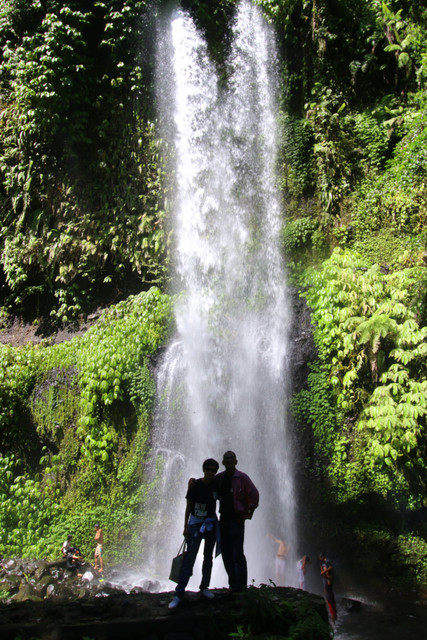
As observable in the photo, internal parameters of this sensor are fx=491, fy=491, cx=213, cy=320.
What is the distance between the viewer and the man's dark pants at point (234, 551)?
164 inches

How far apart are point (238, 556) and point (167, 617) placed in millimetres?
838

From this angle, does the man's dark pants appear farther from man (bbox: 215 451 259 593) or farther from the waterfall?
the waterfall

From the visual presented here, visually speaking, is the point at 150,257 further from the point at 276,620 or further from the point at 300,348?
the point at 276,620

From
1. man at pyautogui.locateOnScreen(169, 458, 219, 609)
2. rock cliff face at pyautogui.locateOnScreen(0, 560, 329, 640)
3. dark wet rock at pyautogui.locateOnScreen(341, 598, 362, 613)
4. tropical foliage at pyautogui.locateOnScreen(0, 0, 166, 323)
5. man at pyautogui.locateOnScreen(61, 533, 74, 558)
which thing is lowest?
dark wet rock at pyautogui.locateOnScreen(341, 598, 362, 613)

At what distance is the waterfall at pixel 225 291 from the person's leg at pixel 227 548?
11.0 ft

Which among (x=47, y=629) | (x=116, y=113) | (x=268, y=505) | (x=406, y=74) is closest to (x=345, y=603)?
(x=268, y=505)

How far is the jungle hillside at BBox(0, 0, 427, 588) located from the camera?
7.52 metres

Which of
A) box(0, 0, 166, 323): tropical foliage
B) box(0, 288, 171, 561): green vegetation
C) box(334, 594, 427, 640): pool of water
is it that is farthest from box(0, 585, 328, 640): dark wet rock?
box(0, 0, 166, 323): tropical foliage

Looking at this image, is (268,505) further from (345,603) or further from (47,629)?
(47,629)

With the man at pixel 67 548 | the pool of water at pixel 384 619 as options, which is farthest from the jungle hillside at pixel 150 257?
the man at pixel 67 548

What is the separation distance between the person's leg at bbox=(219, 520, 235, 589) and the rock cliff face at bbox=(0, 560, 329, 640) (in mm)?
171

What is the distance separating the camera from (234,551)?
13.8 feet

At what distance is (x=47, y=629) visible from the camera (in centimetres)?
351

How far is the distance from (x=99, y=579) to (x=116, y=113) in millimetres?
10390
